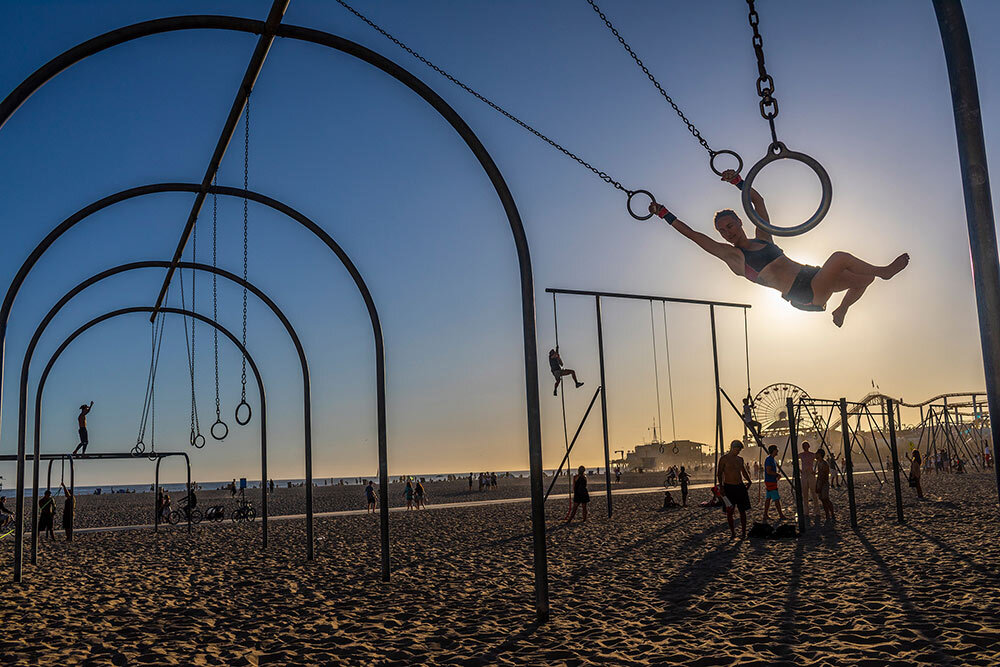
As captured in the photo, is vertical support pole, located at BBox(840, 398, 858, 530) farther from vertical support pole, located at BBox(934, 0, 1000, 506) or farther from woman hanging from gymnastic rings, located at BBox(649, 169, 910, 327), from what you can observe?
vertical support pole, located at BBox(934, 0, 1000, 506)

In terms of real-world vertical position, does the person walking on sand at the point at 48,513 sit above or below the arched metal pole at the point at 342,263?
below

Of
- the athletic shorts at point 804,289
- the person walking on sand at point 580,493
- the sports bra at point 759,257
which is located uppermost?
the sports bra at point 759,257

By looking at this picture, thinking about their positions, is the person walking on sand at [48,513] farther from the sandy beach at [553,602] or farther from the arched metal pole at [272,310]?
the arched metal pole at [272,310]

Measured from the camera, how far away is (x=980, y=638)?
551 centimetres

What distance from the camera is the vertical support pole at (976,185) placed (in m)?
3.28

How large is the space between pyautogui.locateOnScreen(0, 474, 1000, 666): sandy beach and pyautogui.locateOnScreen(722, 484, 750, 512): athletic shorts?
26.0 inches

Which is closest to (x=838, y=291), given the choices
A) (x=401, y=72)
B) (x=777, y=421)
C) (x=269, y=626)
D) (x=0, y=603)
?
(x=401, y=72)

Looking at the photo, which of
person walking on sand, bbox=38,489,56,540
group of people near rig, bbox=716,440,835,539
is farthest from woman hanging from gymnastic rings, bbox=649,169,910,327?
person walking on sand, bbox=38,489,56,540

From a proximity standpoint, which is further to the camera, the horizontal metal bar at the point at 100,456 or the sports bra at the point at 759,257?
the horizontal metal bar at the point at 100,456

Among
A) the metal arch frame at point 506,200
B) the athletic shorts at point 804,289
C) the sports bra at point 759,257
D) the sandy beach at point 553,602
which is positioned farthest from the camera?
the metal arch frame at point 506,200

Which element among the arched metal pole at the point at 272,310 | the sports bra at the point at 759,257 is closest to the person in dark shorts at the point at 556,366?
the arched metal pole at the point at 272,310

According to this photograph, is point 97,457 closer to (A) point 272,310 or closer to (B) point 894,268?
(A) point 272,310

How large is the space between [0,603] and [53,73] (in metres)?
6.41

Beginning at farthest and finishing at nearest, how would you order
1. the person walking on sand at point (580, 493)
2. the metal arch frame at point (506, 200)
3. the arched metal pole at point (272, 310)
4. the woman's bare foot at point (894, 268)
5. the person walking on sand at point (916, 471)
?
1. the person walking on sand at point (916, 471)
2. the person walking on sand at point (580, 493)
3. the arched metal pole at point (272, 310)
4. the metal arch frame at point (506, 200)
5. the woman's bare foot at point (894, 268)
